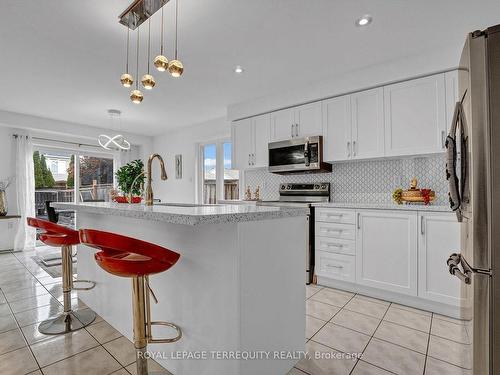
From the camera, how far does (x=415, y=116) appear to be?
110 inches

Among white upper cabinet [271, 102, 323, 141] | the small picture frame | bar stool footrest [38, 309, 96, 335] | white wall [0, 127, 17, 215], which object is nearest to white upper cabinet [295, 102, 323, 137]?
white upper cabinet [271, 102, 323, 141]

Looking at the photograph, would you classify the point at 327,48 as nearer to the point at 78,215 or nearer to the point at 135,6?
the point at 135,6

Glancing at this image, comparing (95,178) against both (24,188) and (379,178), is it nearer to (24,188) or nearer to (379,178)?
(24,188)

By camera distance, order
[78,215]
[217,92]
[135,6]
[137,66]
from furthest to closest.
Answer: [217,92], [137,66], [78,215], [135,6]

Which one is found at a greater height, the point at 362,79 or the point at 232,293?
the point at 362,79

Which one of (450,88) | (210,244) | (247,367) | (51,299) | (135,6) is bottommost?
(51,299)

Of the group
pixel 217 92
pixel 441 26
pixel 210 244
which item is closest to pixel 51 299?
pixel 210 244

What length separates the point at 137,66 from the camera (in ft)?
9.94

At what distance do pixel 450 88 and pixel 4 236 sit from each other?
7.12 metres

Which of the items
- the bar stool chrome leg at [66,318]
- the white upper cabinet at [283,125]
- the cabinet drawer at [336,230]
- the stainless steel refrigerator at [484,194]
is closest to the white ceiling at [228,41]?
the white upper cabinet at [283,125]

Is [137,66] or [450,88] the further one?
[137,66]

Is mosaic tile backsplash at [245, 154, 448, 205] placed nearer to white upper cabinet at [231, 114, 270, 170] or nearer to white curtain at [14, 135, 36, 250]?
white upper cabinet at [231, 114, 270, 170]

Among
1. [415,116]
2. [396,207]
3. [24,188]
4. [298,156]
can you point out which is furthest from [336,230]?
[24,188]

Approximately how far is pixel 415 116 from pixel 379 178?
2.76ft
